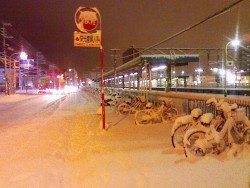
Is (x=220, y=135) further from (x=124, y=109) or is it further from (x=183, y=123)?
(x=124, y=109)

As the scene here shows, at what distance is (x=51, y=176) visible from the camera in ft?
18.1

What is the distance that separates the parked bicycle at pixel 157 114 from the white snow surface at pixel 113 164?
2.08 meters

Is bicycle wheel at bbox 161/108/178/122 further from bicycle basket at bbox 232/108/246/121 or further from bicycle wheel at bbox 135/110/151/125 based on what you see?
bicycle basket at bbox 232/108/246/121

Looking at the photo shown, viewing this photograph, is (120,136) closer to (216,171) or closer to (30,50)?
(216,171)

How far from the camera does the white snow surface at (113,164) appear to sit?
5.10 metres

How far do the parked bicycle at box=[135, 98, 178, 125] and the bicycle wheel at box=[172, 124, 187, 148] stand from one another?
3737mm

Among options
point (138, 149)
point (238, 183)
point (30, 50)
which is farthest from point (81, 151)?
point (30, 50)

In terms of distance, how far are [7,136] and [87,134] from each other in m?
2.48

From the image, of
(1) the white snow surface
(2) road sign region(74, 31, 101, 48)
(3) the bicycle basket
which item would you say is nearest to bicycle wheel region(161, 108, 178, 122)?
(1) the white snow surface

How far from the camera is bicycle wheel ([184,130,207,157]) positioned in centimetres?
622

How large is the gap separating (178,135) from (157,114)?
13.0 feet

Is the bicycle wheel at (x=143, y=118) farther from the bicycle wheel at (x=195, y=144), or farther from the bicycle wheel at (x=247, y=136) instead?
the bicycle wheel at (x=195, y=144)

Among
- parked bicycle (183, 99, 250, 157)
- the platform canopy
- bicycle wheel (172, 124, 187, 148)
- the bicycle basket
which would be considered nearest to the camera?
parked bicycle (183, 99, 250, 157)

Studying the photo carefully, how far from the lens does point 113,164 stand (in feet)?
20.3
